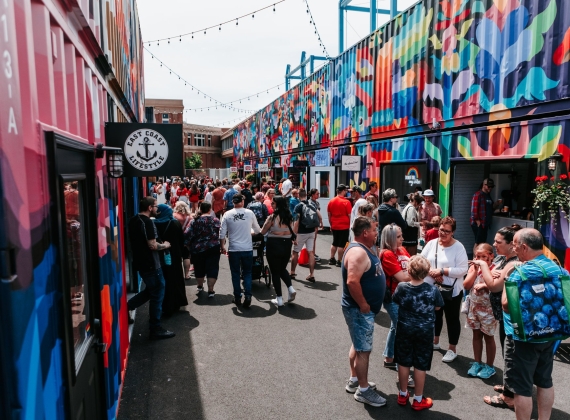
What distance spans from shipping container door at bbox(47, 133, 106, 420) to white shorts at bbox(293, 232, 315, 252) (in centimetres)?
553

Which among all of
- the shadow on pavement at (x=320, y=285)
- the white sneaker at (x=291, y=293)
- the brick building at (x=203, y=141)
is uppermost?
the brick building at (x=203, y=141)

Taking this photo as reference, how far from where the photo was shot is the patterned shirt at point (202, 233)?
7180mm

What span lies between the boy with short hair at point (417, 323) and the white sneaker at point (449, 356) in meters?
1.05

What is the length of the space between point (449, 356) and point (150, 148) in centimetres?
426

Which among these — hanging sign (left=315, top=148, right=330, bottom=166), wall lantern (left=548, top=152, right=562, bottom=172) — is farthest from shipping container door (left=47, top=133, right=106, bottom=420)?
hanging sign (left=315, top=148, right=330, bottom=166)

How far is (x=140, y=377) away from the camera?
4.64 meters

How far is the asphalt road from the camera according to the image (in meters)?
3.99

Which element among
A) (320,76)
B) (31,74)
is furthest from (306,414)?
(320,76)

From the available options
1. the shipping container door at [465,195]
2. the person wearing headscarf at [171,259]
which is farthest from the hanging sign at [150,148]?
the shipping container door at [465,195]

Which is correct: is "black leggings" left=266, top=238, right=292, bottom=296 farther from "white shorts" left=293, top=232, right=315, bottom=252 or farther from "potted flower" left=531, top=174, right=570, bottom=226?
"potted flower" left=531, top=174, right=570, bottom=226

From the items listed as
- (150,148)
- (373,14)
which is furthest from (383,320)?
(373,14)

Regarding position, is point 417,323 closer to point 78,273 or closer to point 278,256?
point 78,273

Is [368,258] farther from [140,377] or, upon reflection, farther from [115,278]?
[140,377]

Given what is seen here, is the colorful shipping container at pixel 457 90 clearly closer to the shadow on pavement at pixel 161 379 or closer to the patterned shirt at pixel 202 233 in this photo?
the patterned shirt at pixel 202 233
